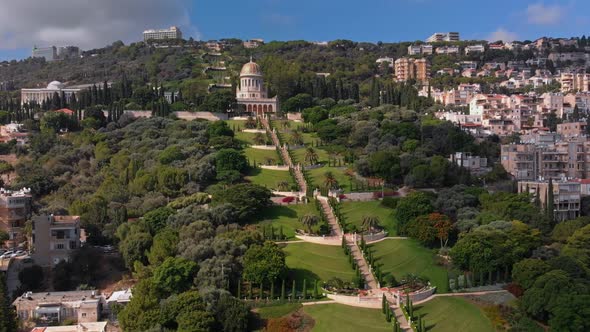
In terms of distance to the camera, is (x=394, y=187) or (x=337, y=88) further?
(x=337, y=88)

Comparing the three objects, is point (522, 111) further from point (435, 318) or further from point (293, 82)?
point (435, 318)

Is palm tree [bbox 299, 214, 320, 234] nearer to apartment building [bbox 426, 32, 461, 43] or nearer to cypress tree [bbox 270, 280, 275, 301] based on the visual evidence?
cypress tree [bbox 270, 280, 275, 301]

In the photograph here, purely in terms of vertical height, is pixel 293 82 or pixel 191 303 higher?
pixel 293 82

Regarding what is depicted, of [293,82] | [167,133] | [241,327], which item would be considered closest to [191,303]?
[241,327]

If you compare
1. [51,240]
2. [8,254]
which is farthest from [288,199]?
[8,254]

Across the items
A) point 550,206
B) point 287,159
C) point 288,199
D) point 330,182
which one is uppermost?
point 287,159

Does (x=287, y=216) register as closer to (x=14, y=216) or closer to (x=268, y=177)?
(x=268, y=177)

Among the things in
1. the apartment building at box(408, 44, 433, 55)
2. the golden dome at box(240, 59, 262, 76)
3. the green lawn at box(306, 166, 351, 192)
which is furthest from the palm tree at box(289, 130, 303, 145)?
the apartment building at box(408, 44, 433, 55)
